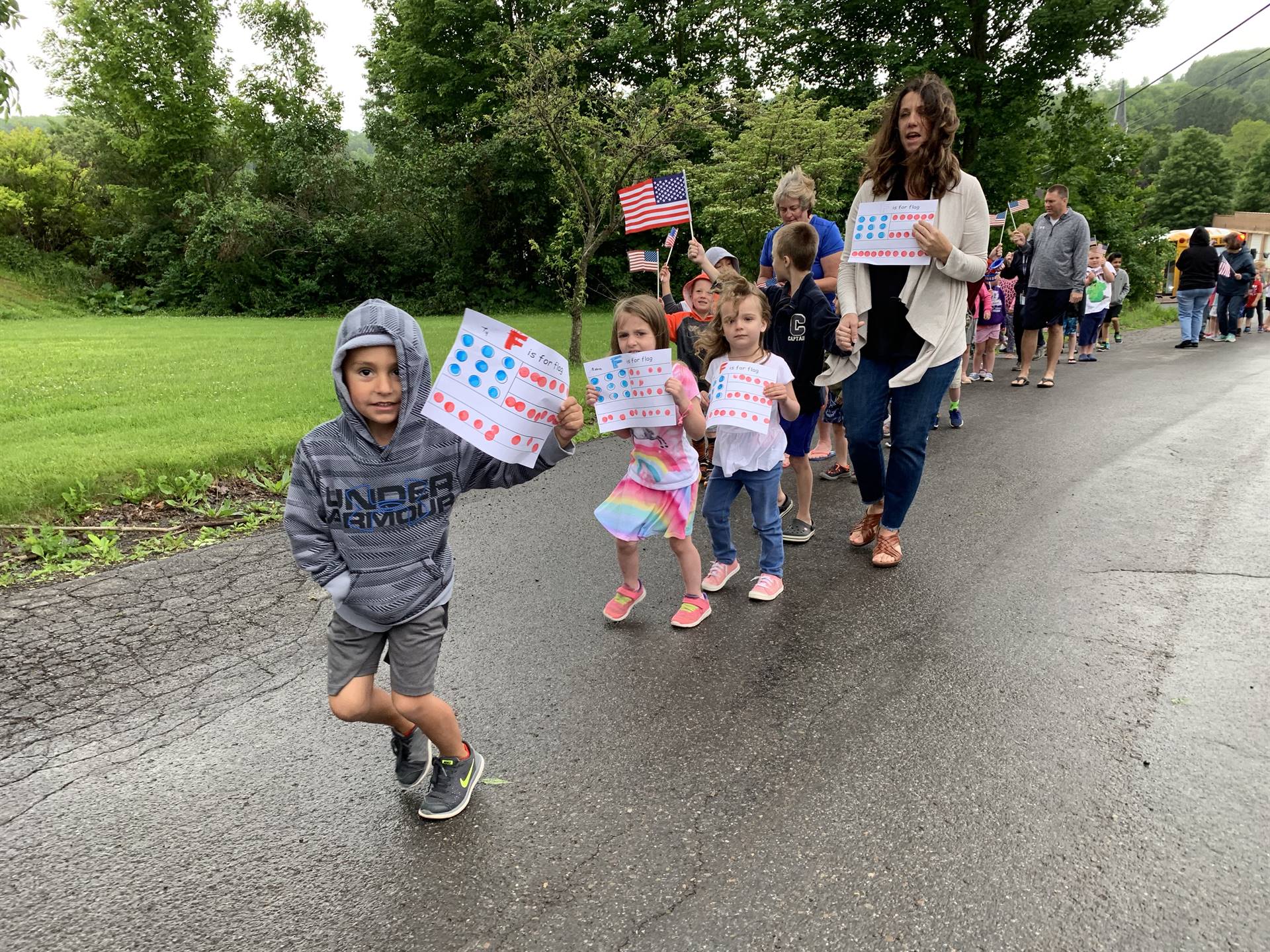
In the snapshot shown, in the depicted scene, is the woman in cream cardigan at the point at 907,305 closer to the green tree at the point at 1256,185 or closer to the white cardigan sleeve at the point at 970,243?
the white cardigan sleeve at the point at 970,243

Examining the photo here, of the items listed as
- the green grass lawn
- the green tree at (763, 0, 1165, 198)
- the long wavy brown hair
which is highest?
the green tree at (763, 0, 1165, 198)

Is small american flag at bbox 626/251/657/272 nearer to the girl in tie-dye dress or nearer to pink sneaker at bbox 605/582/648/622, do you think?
the girl in tie-dye dress

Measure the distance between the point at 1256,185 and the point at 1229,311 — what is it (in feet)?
252

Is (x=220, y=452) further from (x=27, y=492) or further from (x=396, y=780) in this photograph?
(x=396, y=780)

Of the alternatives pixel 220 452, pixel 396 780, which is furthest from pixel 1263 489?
pixel 220 452

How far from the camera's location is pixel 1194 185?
6881 centimetres

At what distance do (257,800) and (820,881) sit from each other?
75.9 inches

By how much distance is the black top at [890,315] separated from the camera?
4.41 meters

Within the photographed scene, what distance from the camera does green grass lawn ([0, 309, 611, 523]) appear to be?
6371 millimetres

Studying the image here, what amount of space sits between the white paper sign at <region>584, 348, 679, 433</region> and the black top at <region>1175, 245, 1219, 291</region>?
582 inches

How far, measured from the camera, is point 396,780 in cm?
284

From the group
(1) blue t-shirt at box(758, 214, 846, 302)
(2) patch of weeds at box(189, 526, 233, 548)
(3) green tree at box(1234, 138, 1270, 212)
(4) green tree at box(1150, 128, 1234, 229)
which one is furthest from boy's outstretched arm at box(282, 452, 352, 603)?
(3) green tree at box(1234, 138, 1270, 212)

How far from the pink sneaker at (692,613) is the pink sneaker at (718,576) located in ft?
0.90

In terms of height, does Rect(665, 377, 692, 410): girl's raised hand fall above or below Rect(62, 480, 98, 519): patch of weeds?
above
